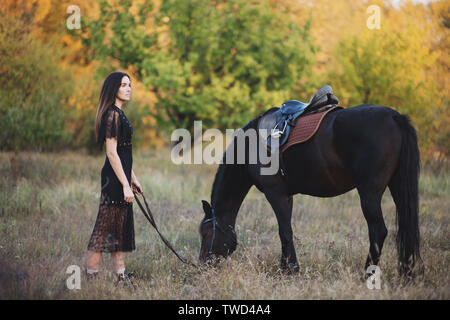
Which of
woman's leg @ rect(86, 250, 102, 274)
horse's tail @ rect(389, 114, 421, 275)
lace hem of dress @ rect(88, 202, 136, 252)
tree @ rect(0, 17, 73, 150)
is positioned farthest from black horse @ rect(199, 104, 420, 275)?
tree @ rect(0, 17, 73, 150)

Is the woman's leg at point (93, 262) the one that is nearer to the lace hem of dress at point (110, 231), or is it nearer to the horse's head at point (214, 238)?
the lace hem of dress at point (110, 231)

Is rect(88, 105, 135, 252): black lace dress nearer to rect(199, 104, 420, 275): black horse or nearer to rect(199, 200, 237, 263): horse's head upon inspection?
rect(199, 200, 237, 263): horse's head

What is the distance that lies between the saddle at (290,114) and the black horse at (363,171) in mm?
181

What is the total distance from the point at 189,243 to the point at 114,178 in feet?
6.79

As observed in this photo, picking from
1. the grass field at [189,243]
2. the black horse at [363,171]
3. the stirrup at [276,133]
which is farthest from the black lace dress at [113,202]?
the stirrup at [276,133]

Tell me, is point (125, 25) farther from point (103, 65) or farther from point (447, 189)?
point (447, 189)

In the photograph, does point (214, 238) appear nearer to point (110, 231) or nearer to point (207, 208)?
point (207, 208)

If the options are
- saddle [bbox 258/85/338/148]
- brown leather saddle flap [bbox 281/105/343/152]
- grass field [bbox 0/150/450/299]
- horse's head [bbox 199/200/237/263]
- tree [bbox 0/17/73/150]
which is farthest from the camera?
tree [bbox 0/17/73/150]

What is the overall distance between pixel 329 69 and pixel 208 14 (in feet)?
15.0

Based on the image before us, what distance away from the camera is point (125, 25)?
36.3 feet

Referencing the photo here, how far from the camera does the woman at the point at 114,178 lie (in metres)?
3.24

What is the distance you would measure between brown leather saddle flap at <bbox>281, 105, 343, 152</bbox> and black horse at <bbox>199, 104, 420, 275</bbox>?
59 mm

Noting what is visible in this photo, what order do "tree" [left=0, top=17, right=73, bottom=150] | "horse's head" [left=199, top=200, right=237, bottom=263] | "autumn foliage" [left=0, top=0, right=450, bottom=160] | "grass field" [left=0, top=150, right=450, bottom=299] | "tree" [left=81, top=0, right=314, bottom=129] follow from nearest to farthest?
"grass field" [left=0, top=150, right=450, bottom=299]
"horse's head" [left=199, top=200, right=237, bottom=263]
"tree" [left=0, top=17, right=73, bottom=150]
"autumn foliage" [left=0, top=0, right=450, bottom=160]
"tree" [left=81, top=0, right=314, bottom=129]

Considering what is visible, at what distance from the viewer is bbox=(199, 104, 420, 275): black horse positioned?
3.25 m
